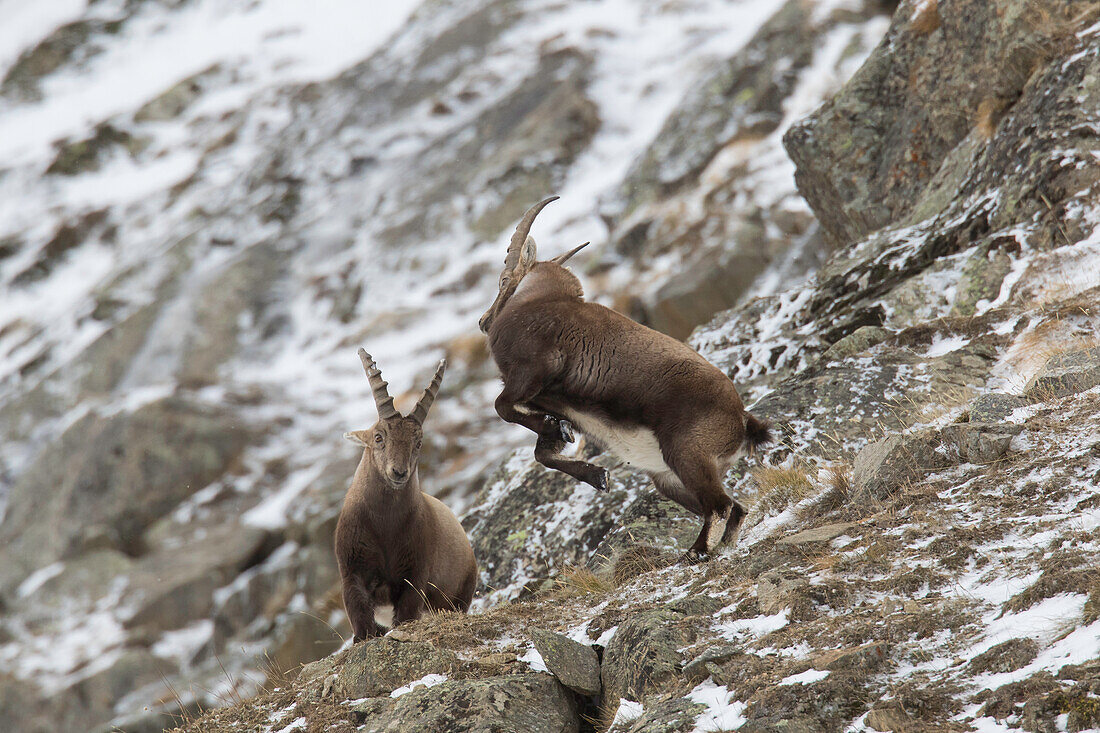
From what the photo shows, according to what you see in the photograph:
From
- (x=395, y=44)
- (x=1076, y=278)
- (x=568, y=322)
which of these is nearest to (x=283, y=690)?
(x=568, y=322)

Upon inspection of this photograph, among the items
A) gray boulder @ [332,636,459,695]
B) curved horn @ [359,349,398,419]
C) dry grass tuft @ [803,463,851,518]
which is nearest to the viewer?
gray boulder @ [332,636,459,695]

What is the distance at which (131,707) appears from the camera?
53.6ft

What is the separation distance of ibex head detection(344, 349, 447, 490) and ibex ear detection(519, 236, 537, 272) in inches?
37.5

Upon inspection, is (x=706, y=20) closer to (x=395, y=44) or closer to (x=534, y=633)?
(x=395, y=44)

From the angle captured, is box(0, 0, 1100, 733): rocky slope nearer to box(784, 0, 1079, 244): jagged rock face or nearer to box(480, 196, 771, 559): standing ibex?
box(784, 0, 1079, 244): jagged rock face

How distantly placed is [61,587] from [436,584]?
16031mm

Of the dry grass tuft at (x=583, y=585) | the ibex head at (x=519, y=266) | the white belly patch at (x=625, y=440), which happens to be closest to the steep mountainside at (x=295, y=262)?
the dry grass tuft at (x=583, y=585)

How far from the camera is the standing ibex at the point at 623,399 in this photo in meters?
5.81

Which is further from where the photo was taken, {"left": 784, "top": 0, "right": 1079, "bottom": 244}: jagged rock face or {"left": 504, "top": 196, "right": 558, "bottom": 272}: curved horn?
{"left": 784, "top": 0, "right": 1079, "bottom": 244}: jagged rock face

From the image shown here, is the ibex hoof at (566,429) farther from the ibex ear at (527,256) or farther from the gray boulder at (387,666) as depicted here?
the gray boulder at (387,666)

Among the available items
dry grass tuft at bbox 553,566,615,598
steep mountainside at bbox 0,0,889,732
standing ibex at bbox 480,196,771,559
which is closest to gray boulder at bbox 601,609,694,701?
dry grass tuft at bbox 553,566,615,598

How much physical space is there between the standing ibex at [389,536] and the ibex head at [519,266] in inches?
29.4

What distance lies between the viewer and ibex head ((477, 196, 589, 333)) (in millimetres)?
6773

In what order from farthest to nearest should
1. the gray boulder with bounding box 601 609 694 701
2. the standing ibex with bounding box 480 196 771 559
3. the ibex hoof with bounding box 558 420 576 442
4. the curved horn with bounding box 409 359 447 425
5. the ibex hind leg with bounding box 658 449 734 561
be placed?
1. the curved horn with bounding box 409 359 447 425
2. the ibex hoof with bounding box 558 420 576 442
3. the standing ibex with bounding box 480 196 771 559
4. the ibex hind leg with bounding box 658 449 734 561
5. the gray boulder with bounding box 601 609 694 701
